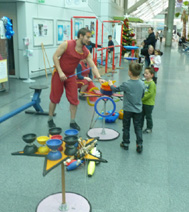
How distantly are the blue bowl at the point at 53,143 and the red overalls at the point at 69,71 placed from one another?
2174 millimetres

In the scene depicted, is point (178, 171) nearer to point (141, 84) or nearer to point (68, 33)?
point (141, 84)

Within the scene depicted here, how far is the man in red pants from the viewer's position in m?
3.94

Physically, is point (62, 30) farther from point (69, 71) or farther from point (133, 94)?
point (133, 94)

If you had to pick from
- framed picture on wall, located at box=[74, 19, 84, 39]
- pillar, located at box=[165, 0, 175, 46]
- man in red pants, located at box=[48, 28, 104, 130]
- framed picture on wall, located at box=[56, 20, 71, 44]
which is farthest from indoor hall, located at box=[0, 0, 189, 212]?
pillar, located at box=[165, 0, 175, 46]

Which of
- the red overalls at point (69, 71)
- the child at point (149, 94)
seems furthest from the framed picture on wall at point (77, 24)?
the child at point (149, 94)

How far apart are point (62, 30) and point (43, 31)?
56.1 inches

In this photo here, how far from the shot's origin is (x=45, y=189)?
281 cm

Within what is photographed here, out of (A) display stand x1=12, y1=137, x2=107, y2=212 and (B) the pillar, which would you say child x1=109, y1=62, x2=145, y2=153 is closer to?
(A) display stand x1=12, y1=137, x2=107, y2=212

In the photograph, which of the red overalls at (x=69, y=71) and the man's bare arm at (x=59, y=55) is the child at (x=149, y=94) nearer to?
the red overalls at (x=69, y=71)

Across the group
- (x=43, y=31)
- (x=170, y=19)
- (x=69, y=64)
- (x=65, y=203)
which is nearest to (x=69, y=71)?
(x=69, y=64)

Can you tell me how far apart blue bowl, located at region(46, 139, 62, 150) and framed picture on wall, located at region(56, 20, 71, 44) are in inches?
348

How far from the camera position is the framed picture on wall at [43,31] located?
8.90m

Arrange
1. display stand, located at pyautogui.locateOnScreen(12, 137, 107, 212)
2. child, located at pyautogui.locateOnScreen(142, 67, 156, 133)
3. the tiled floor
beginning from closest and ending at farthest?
display stand, located at pyautogui.locateOnScreen(12, 137, 107, 212), the tiled floor, child, located at pyautogui.locateOnScreen(142, 67, 156, 133)

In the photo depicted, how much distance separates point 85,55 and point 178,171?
226 centimetres
